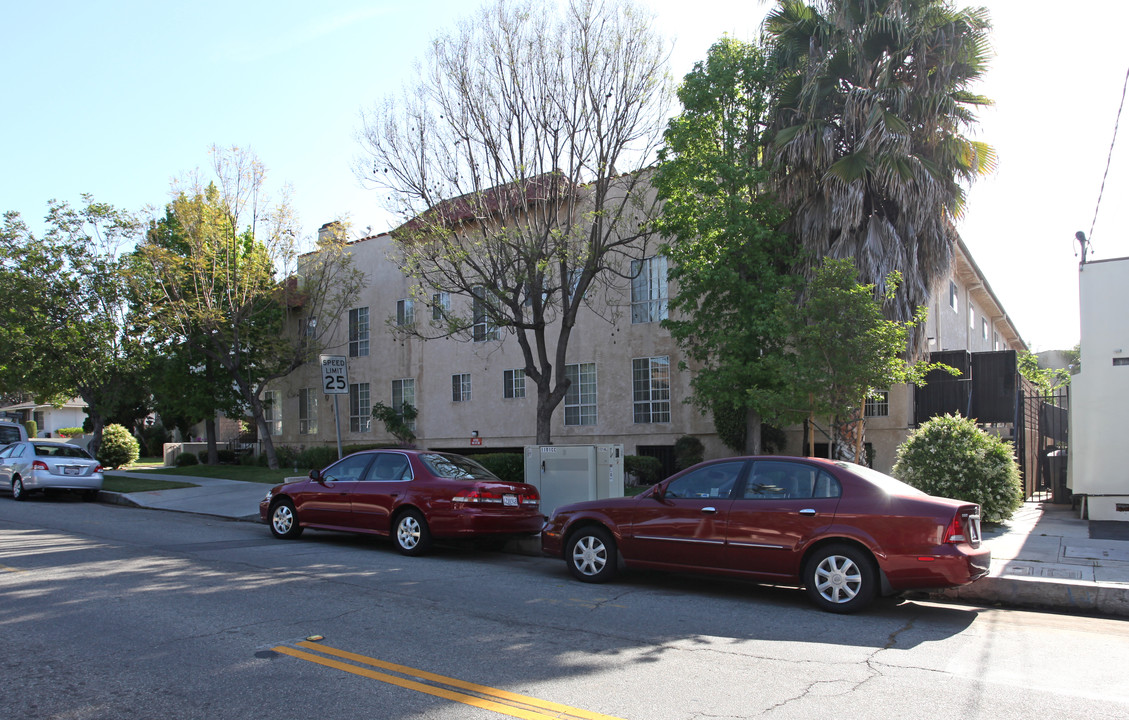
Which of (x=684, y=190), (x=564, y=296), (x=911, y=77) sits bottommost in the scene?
(x=564, y=296)

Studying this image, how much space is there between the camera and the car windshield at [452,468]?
11.2 metres

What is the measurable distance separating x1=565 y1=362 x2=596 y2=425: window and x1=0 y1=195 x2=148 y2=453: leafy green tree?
1319cm

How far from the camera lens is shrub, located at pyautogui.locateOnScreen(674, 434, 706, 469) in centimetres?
1911

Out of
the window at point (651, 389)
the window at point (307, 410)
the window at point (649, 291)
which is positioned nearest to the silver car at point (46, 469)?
the window at point (307, 410)

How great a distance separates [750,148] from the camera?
16219 millimetres

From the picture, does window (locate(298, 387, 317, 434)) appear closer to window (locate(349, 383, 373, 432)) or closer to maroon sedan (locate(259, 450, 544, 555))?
window (locate(349, 383, 373, 432))

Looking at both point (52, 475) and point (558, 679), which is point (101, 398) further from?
point (558, 679)

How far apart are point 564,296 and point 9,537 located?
10.3m

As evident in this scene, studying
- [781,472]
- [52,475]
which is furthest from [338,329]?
[781,472]

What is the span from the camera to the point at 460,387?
24969mm

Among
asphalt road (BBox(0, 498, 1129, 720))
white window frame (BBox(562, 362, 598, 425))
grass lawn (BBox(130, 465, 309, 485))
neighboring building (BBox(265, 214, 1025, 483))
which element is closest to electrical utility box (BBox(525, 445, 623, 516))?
asphalt road (BBox(0, 498, 1129, 720))

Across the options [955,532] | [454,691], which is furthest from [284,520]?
[955,532]

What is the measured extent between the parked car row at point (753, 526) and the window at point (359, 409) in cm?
1701

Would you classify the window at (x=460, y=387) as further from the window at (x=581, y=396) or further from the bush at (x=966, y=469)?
the bush at (x=966, y=469)
